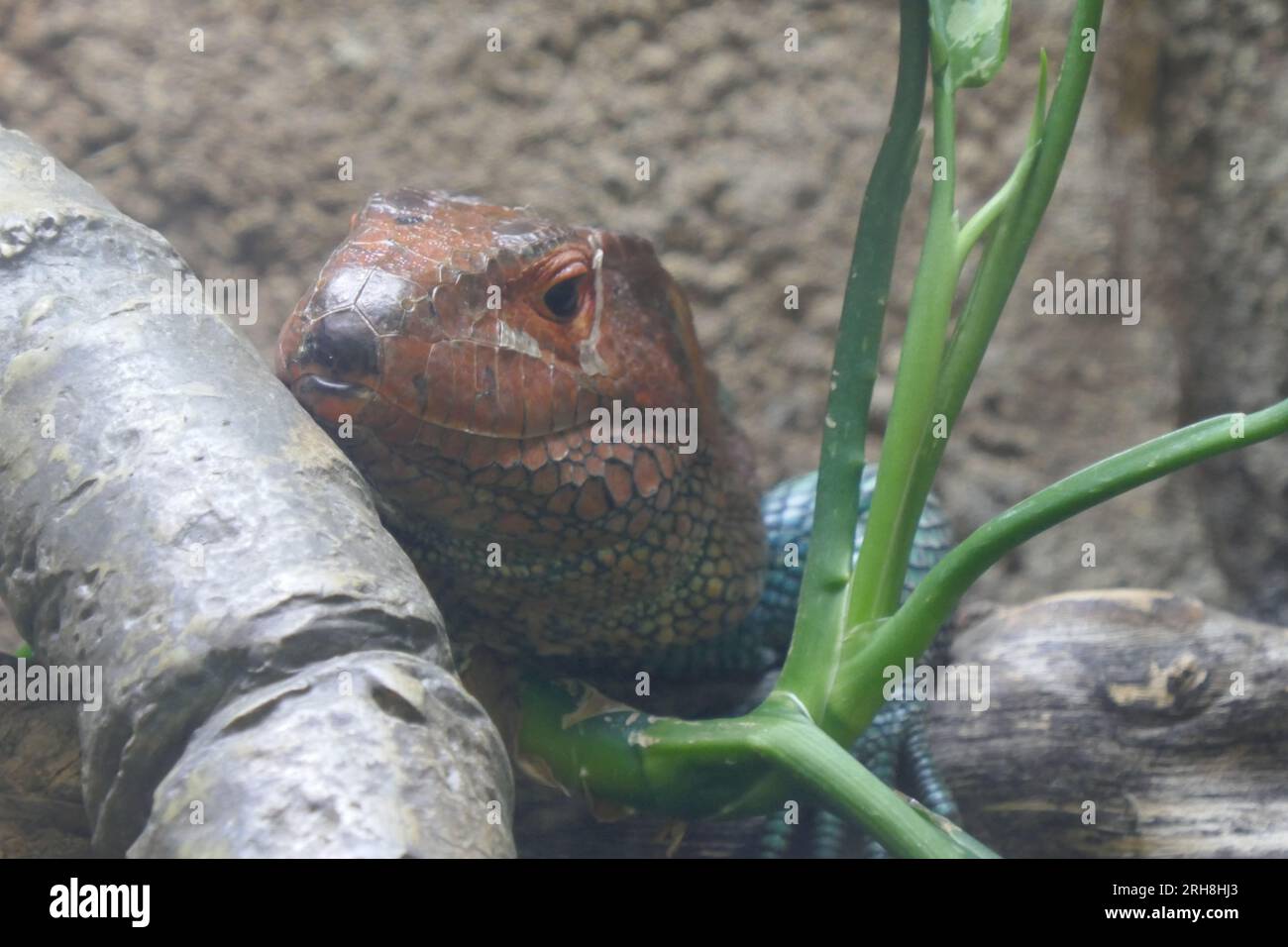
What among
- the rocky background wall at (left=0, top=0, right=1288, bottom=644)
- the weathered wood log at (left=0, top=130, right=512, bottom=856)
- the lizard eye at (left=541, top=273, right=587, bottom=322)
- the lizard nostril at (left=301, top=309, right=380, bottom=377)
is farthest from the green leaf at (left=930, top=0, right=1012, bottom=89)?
the rocky background wall at (left=0, top=0, right=1288, bottom=644)

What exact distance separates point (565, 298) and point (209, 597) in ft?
2.79

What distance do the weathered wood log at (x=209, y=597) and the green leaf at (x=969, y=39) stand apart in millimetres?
1207

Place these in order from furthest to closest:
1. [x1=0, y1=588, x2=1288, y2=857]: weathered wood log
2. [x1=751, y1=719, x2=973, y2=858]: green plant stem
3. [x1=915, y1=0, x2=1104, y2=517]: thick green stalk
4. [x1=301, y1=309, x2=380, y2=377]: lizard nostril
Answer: [x1=0, y1=588, x2=1288, y2=857]: weathered wood log, [x1=915, y1=0, x2=1104, y2=517]: thick green stalk, [x1=301, y1=309, x2=380, y2=377]: lizard nostril, [x1=751, y1=719, x2=973, y2=858]: green plant stem

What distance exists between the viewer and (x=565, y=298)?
2.03 m

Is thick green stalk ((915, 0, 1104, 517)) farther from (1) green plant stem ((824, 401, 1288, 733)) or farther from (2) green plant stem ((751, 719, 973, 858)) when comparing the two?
(2) green plant stem ((751, 719, 973, 858))

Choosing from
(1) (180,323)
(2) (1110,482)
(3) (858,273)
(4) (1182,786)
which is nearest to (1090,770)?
(4) (1182,786)

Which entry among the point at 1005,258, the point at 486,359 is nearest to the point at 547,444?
the point at 486,359

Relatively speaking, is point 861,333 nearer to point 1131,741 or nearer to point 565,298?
point 565,298

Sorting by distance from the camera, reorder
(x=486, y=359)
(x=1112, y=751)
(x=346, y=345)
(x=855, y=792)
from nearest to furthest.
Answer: (x=855, y=792) → (x=346, y=345) → (x=486, y=359) → (x=1112, y=751)

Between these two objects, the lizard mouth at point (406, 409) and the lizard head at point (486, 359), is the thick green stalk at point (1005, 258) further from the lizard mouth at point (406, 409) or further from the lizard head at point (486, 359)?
the lizard mouth at point (406, 409)

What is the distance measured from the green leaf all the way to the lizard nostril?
41.8 inches

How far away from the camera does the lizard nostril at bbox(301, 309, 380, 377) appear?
175 centimetres

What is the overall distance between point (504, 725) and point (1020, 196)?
127 centimetres

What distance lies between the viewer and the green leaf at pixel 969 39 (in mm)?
2020
